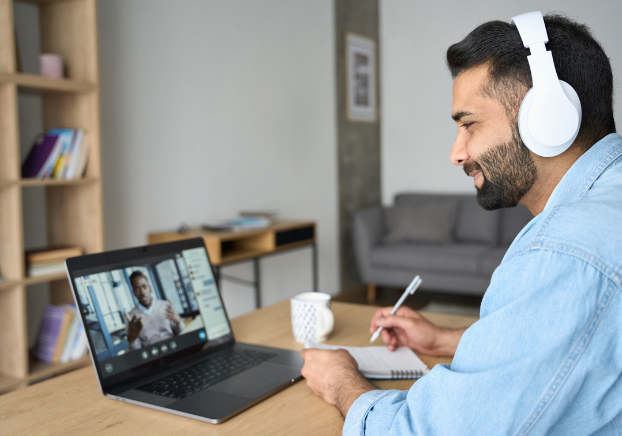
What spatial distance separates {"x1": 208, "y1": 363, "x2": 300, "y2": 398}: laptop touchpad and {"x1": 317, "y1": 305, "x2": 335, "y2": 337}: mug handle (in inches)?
6.3

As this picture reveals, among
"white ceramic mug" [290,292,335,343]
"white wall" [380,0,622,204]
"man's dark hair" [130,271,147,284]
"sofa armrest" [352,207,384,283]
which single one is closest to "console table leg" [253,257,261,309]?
"sofa armrest" [352,207,384,283]

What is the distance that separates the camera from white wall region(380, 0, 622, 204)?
4.91 m

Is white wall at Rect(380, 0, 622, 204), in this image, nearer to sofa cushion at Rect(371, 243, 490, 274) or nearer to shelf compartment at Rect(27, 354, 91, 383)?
sofa cushion at Rect(371, 243, 490, 274)

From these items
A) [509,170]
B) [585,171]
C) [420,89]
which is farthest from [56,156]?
[420,89]

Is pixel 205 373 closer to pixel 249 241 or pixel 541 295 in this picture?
pixel 541 295

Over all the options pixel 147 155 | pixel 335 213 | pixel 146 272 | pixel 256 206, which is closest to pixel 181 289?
pixel 146 272

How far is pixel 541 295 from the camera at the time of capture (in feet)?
1.79

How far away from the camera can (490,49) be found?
2.52ft

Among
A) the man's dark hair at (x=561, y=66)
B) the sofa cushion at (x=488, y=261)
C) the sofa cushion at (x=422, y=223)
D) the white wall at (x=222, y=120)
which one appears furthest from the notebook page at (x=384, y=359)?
the sofa cushion at (x=422, y=223)

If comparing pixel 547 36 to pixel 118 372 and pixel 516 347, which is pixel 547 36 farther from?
pixel 118 372

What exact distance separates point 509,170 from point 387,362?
409 mm

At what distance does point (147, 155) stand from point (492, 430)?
8.87 feet

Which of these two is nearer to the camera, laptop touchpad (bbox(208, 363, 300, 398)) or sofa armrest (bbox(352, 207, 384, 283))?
laptop touchpad (bbox(208, 363, 300, 398))

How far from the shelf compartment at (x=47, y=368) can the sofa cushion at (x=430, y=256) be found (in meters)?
2.40
